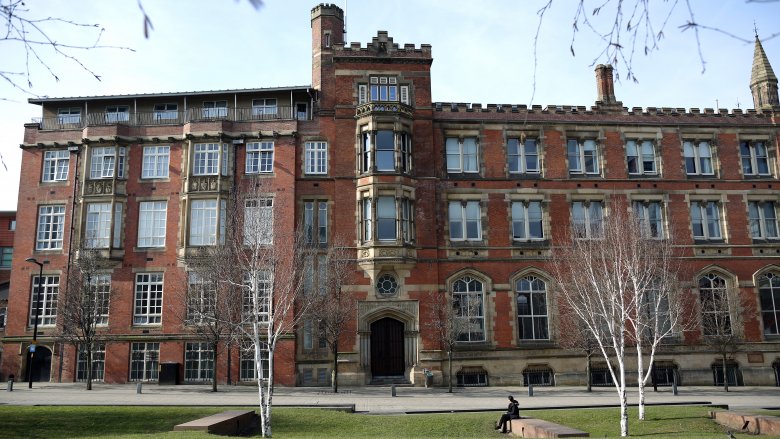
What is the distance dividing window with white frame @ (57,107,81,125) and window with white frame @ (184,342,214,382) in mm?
16343

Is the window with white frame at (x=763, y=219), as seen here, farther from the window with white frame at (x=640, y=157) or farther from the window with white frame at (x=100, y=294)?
the window with white frame at (x=100, y=294)

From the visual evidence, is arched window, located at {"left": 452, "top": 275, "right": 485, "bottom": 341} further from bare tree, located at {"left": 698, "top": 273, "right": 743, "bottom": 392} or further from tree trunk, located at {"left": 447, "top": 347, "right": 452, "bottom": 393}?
bare tree, located at {"left": 698, "top": 273, "right": 743, "bottom": 392}

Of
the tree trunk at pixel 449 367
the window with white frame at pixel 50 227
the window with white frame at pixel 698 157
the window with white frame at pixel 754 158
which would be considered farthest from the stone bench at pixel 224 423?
the window with white frame at pixel 754 158

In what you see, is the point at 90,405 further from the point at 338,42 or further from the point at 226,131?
the point at 338,42

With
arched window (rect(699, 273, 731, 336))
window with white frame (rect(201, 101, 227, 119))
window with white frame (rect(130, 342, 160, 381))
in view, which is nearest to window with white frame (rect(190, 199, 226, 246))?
window with white frame (rect(201, 101, 227, 119))

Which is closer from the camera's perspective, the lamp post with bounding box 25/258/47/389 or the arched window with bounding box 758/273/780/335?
the lamp post with bounding box 25/258/47/389

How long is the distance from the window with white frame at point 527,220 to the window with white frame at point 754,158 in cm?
1415

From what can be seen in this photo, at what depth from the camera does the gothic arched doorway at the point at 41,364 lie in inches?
1411

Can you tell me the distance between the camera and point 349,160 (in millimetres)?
37000

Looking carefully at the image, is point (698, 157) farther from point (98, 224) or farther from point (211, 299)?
point (98, 224)

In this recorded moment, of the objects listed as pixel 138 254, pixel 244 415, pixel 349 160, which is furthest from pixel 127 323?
pixel 244 415

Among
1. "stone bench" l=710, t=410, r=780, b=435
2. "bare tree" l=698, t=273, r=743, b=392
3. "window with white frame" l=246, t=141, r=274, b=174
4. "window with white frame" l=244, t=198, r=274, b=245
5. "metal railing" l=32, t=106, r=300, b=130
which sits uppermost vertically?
"metal railing" l=32, t=106, r=300, b=130

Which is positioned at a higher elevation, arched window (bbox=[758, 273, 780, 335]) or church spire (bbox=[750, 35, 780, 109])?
church spire (bbox=[750, 35, 780, 109])

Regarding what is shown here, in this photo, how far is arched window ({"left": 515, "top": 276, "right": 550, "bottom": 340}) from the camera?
3641cm
